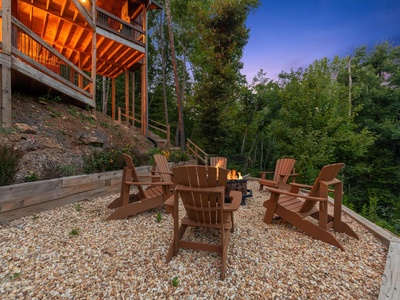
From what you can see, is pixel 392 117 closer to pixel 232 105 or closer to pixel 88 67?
pixel 232 105

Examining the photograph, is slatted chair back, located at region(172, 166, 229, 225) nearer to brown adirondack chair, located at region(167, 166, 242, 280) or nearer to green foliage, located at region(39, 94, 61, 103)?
brown adirondack chair, located at region(167, 166, 242, 280)

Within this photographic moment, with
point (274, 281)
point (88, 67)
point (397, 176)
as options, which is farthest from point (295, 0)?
point (274, 281)

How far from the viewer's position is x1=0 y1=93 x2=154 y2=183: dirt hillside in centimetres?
375

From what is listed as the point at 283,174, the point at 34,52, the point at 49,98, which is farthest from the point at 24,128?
the point at 283,174

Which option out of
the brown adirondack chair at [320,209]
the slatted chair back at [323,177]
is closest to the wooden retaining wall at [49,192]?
the brown adirondack chair at [320,209]

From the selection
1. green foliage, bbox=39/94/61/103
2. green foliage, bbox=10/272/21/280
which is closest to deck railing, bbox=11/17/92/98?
green foliage, bbox=39/94/61/103

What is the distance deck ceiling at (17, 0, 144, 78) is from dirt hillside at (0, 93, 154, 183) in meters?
2.93

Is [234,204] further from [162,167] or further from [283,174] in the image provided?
[283,174]

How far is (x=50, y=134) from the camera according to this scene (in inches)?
183

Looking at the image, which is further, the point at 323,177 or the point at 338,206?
the point at 338,206

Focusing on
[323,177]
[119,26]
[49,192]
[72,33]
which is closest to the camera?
[323,177]

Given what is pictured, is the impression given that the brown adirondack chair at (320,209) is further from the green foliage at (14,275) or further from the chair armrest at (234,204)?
the green foliage at (14,275)

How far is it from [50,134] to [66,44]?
6187 millimetres

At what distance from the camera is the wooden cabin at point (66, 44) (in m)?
3.86
